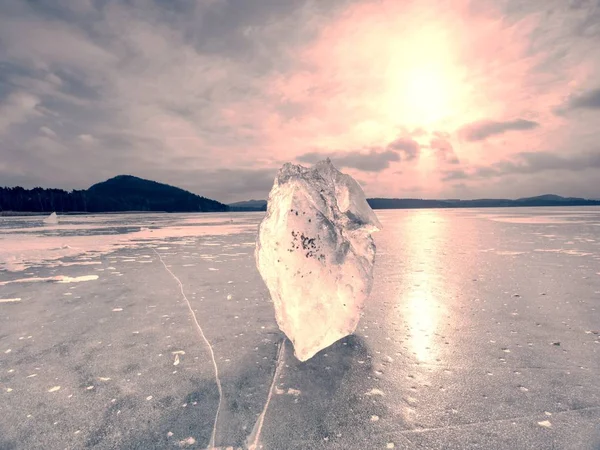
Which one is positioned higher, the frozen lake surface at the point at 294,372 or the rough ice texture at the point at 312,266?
the rough ice texture at the point at 312,266

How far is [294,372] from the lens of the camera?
397cm

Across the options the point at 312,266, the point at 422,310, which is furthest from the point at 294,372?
the point at 422,310

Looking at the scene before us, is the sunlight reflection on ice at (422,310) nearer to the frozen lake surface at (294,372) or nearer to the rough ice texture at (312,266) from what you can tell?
the frozen lake surface at (294,372)

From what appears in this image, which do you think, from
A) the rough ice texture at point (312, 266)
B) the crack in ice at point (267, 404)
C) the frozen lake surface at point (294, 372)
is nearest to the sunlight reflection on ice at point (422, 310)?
the frozen lake surface at point (294, 372)

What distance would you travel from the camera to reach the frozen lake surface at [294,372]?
2887 millimetres

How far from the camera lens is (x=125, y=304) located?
6715 mm

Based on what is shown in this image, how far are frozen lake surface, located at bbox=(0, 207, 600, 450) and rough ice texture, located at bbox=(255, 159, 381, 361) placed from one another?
359mm

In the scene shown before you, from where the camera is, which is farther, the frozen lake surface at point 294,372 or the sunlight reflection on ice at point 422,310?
the sunlight reflection on ice at point 422,310

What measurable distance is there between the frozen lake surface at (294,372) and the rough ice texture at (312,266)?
1.18ft

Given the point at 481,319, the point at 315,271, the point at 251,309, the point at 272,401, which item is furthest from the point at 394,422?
the point at 251,309

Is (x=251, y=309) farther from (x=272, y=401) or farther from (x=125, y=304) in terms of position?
(x=272, y=401)

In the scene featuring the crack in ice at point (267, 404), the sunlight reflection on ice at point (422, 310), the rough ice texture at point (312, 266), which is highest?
the rough ice texture at point (312, 266)

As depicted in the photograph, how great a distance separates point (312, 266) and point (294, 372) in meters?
1.32

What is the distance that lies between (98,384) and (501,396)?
13.6ft
